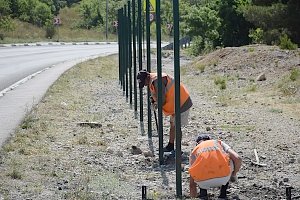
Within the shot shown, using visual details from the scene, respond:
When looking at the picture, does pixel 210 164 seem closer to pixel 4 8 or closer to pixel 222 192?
pixel 222 192

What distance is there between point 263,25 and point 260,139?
19.9m

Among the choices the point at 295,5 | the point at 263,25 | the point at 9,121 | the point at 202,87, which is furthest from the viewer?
the point at 263,25

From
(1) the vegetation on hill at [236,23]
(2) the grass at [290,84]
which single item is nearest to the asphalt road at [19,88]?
(1) the vegetation on hill at [236,23]

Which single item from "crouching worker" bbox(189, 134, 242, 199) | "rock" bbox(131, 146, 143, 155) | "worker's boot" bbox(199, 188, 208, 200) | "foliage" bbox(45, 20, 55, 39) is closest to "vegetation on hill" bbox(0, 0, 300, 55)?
"foliage" bbox(45, 20, 55, 39)

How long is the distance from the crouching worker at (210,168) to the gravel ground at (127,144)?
0.88ft

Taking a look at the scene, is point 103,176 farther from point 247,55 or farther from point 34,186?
point 247,55

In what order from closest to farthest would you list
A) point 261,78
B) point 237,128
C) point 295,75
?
point 237,128
point 295,75
point 261,78

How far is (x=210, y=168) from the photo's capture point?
22.4 ft

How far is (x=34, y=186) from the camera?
7.16 m

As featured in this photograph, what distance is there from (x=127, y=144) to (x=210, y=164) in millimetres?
3484

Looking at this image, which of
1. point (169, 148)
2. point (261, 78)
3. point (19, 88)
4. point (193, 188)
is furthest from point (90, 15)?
point (193, 188)

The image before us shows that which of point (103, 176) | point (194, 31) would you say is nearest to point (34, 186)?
point (103, 176)

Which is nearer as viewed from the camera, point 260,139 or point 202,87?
point 260,139

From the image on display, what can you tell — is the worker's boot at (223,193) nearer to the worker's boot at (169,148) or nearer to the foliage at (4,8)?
the worker's boot at (169,148)
